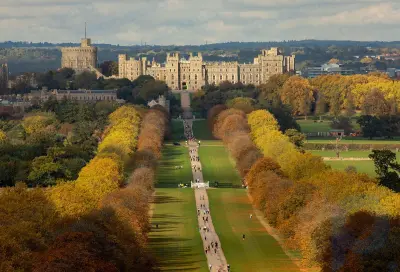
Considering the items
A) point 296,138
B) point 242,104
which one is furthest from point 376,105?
point 296,138

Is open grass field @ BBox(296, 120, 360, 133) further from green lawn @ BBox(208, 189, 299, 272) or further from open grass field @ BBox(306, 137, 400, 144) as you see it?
green lawn @ BBox(208, 189, 299, 272)

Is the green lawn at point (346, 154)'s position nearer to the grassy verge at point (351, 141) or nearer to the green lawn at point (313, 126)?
the grassy verge at point (351, 141)

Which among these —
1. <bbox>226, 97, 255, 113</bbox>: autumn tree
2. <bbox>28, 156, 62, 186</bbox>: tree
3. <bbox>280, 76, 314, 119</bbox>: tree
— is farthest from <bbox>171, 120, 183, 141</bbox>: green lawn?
<bbox>28, 156, 62, 186</bbox>: tree

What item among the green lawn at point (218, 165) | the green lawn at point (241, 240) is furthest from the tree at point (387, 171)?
the green lawn at point (218, 165)

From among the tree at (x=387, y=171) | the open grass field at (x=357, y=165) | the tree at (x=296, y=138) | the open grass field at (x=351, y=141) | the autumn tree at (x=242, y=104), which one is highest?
the tree at (x=387, y=171)

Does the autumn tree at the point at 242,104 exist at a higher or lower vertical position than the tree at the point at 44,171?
lower

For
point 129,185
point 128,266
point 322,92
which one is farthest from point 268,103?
point 128,266

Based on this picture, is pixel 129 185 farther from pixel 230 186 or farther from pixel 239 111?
pixel 239 111

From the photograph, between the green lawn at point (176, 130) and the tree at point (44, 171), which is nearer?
the tree at point (44, 171)
